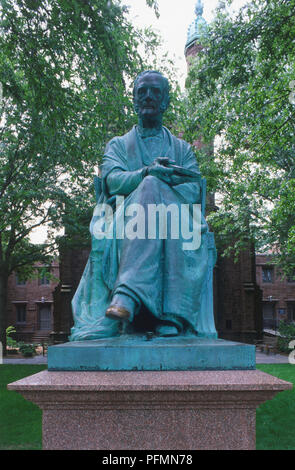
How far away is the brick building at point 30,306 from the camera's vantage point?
1387 inches

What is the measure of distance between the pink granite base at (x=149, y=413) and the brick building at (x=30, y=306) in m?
33.2

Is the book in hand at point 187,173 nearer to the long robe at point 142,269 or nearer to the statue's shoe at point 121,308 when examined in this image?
the long robe at point 142,269

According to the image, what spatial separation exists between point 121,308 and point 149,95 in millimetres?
2141

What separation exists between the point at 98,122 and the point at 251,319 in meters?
20.1

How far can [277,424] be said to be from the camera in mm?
7531

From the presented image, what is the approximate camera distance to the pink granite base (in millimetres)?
2779

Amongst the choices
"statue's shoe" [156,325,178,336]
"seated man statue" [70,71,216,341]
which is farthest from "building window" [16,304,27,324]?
"statue's shoe" [156,325,178,336]

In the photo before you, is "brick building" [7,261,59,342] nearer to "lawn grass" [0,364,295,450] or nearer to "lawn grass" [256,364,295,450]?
"lawn grass" [0,364,295,450]

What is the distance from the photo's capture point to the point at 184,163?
458 cm

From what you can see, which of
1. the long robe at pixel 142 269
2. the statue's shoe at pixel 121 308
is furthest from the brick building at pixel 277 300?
the statue's shoe at pixel 121 308

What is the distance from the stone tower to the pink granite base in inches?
976

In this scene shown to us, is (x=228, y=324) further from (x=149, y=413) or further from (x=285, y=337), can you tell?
(x=149, y=413)

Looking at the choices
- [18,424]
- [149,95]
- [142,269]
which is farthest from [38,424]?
[149,95]

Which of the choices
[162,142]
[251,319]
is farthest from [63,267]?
[162,142]
